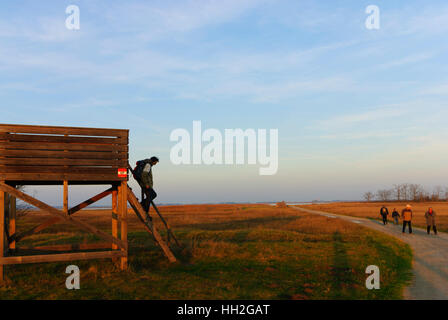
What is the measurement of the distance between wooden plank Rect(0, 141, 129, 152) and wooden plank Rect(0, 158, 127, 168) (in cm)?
37

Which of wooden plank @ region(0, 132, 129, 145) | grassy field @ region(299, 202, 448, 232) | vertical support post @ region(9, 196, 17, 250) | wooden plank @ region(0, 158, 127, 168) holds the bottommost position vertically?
grassy field @ region(299, 202, 448, 232)

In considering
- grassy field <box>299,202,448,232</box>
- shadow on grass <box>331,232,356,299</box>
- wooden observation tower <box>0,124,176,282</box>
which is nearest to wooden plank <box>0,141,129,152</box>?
wooden observation tower <box>0,124,176,282</box>

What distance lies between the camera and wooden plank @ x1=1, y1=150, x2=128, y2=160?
12.1 m

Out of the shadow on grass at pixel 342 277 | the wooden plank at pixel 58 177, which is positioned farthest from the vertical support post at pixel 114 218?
the shadow on grass at pixel 342 277

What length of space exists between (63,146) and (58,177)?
40.9 inches

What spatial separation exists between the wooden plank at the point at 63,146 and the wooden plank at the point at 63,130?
38 centimetres

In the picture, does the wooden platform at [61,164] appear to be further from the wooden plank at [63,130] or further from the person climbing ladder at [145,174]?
the person climbing ladder at [145,174]

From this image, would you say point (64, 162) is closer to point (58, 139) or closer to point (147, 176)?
point (58, 139)

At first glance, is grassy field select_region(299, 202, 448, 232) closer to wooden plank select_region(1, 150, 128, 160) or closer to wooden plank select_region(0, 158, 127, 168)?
wooden plank select_region(0, 158, 127, 168)

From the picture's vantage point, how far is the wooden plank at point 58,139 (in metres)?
12.1

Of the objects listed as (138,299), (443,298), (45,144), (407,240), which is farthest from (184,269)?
(407,240)

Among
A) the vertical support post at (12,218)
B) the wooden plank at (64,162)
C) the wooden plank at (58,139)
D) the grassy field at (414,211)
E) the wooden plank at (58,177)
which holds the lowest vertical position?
the grassy field at (414,211)

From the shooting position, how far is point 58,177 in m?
12.4
